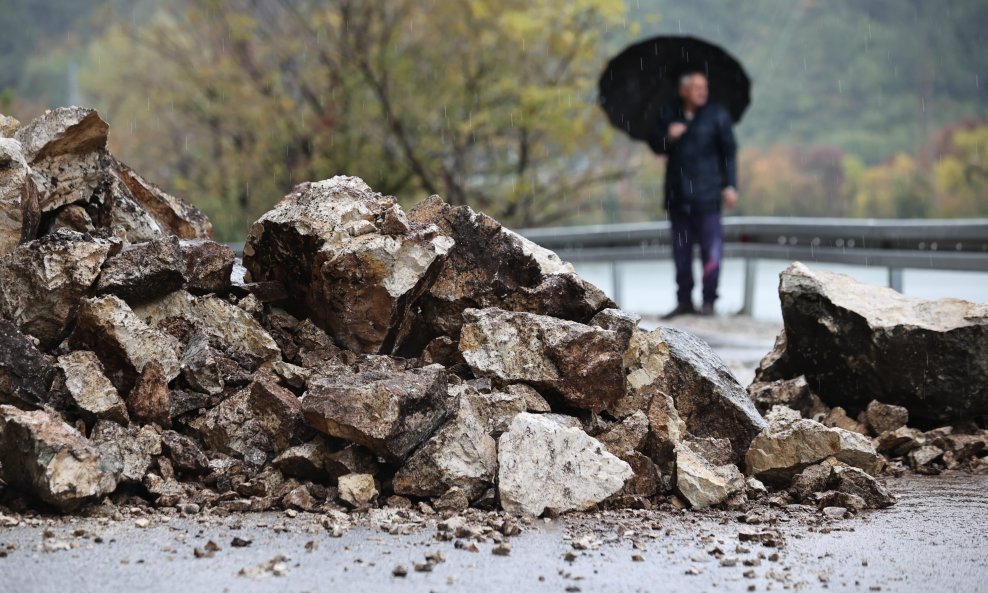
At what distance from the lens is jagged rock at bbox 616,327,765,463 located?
5207 mm

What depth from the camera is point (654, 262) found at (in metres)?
14.4

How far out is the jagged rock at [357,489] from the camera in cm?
419

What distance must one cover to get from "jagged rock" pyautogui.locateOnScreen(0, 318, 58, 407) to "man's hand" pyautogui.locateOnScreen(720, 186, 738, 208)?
28.8 ft

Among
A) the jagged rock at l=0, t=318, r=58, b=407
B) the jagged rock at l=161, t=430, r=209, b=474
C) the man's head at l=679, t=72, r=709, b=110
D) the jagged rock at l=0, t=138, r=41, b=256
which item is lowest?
the jagged rock at l=161, t=430, r=209, b=474

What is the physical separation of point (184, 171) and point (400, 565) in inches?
958

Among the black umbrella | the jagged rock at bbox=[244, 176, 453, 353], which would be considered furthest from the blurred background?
the jagged rock at bbox=[244, 176, 453, 353]

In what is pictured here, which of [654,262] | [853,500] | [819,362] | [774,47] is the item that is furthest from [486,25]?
[774,47]

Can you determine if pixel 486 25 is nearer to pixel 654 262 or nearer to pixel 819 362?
pixel 654 262

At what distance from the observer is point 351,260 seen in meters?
5.04

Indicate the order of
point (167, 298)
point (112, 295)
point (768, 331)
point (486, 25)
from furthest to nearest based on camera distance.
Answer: point (486, 25)
point (768, 331)
point (167, 298)
point (112, 295)

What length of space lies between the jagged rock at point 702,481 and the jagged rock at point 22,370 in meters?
2.64

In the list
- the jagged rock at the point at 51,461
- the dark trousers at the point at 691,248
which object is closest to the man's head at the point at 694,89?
the dark trousers at the point at 691,248

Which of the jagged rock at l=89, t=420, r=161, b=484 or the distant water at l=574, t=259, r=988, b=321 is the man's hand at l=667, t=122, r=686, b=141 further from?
the jagged rock at l=89, t=420, r=161, b=484

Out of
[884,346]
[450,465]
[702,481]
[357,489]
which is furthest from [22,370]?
[884,346]
